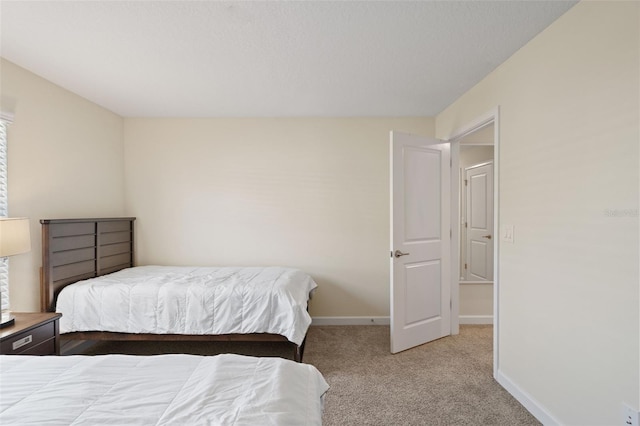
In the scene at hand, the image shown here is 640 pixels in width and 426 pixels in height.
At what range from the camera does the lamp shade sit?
5.66ft

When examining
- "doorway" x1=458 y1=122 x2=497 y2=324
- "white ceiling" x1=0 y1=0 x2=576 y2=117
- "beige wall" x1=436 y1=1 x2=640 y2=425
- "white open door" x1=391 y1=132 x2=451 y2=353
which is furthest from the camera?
"doorway" x1=458 y1=122 x2=497 y2=324

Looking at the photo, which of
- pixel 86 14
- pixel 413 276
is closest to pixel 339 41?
pixel 86 14

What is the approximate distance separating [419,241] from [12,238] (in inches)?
122

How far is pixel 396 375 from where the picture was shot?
7.68 feet

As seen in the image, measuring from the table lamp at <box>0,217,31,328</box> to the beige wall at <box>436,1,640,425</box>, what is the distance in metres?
3.31

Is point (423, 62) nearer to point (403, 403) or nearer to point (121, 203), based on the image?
point (403, 403)

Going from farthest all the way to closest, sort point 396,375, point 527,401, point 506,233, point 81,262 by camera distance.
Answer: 1. point 81,262
2. point 396,375
3. point 506,233
4. point 527,401

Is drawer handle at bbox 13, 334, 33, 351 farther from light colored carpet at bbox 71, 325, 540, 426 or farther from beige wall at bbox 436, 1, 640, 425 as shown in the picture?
beige wall at bbox 436, 1, 640, 425

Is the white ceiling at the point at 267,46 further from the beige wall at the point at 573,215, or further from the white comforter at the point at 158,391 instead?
the white comforter at the point at 158,391

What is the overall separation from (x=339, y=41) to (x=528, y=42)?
4.11ft

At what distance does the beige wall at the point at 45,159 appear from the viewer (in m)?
2.20

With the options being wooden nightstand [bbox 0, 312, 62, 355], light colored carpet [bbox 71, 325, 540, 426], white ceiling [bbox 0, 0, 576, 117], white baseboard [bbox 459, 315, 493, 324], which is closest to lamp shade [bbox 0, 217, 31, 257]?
wooden nightstand [bbox 0, 312, 62, 355]

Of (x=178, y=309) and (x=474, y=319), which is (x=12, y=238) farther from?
(x=474, y=319)

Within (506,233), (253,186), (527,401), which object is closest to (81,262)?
(253,186)
